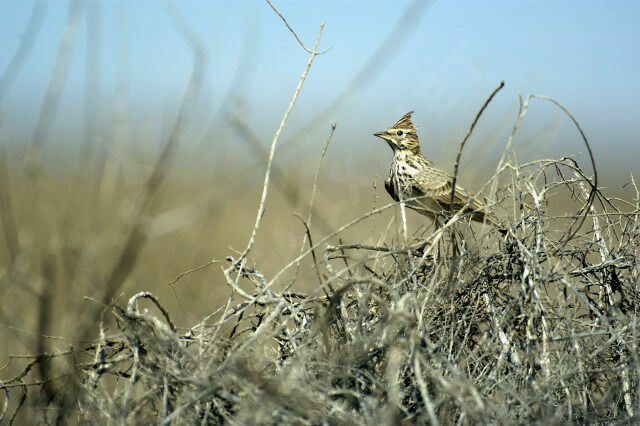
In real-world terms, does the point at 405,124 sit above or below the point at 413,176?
above

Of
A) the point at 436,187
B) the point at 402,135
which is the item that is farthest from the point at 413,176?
the point at 402,135

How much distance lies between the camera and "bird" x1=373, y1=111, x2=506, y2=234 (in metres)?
5.73

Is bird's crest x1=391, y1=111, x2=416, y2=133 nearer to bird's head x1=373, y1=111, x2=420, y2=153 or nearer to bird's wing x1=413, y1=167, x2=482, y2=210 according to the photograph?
bird's head x1=373, y1=111, x2=420, y2=153

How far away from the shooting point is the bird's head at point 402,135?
6426mm

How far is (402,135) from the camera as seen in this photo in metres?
6.44

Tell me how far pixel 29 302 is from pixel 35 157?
2.17 meters

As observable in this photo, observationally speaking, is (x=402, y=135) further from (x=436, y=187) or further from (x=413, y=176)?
(x=436, y=187)

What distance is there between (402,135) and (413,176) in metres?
0.63

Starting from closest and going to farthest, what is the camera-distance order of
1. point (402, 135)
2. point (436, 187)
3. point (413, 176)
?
point (436, 187) → point (413, 176) → point (402, 135)

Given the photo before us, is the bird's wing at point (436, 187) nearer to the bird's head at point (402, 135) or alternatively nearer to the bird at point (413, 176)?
the bird at point (413, 176)

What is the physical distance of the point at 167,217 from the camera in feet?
6.07

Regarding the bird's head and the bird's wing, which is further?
the bird's head

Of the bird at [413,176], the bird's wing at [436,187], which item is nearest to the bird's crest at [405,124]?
the bird at [413,176]

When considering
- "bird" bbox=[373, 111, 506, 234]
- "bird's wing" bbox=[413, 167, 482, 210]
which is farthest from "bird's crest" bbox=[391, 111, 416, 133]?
"bird's wing" bbox=[413, 167, 482, 210]
